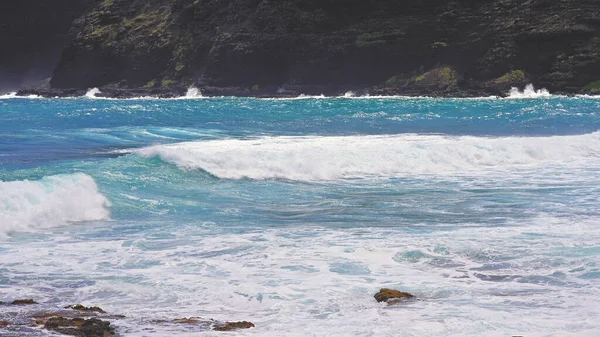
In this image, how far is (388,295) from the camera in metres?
9.54

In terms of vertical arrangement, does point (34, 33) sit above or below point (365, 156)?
above

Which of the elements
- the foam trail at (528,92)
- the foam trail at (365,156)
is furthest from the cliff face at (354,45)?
the foam trail at (365,156)

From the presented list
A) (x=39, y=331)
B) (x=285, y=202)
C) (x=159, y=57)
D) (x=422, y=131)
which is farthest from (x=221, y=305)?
(x=159, y=57)

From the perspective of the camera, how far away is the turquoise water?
30.3 feet

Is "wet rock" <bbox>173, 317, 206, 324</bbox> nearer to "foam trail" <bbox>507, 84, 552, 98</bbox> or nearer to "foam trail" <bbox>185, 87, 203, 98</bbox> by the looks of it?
"foam trail" <bbox>507, 84, 552, 98</bbox>

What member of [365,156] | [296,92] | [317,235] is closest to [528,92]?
[296,92]

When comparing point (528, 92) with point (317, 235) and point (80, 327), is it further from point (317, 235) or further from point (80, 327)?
point (80, 327)

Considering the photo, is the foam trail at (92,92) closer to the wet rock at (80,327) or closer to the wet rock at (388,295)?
the wet rock at (388,295)

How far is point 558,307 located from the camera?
9203 millimetres

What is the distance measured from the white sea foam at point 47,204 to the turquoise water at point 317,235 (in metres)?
0.04

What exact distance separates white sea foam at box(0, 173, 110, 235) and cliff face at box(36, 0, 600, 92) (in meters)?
65.6

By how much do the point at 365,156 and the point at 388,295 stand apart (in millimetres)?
14803

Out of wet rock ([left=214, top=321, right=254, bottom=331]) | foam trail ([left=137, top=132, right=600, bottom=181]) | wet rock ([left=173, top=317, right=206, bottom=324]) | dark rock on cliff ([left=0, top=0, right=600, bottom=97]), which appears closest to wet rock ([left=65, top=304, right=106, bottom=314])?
wet rock ([left=173, top=317, right=206, bottom=324])

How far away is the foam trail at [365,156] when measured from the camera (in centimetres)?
2209
